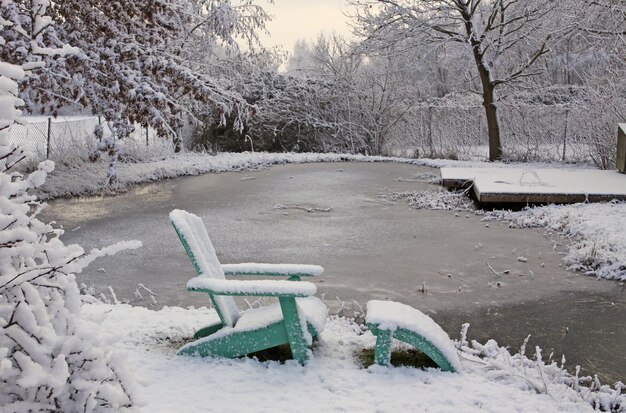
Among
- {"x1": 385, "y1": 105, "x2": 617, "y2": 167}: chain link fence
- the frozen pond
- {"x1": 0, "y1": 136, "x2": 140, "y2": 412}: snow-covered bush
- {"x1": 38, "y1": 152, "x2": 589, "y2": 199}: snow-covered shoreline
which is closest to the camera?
{"x1": 0, "y1": 136, "x2": 140, "y2": 412}: snow-covered bush

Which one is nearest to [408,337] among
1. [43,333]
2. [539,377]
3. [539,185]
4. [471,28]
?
[539,377]

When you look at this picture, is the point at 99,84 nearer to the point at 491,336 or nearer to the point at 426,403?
the point at 491,336

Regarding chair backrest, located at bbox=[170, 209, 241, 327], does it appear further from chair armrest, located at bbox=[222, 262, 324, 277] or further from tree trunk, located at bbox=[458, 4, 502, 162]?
tree trunk, located at bbox=[458, 4, 502, 162]

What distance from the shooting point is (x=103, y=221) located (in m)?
10.7

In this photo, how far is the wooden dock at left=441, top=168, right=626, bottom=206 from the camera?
433 inches

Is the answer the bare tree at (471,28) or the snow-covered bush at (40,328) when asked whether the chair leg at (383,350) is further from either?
the bare tree at (471,28)

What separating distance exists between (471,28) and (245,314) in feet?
54.0

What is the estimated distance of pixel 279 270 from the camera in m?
4.37

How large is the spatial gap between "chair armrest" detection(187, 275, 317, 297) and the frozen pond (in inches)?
82.1

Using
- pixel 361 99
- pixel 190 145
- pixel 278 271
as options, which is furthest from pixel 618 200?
pixel 190 145

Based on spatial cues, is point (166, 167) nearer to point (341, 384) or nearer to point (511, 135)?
point (511, 135)

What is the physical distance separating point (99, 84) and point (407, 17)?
32.6 ft

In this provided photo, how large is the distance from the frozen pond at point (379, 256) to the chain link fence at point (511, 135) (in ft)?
20.4

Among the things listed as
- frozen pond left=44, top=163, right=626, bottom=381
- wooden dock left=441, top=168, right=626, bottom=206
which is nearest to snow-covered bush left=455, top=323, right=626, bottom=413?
frozen pond left=44, top=163, right=626, bottom=381
